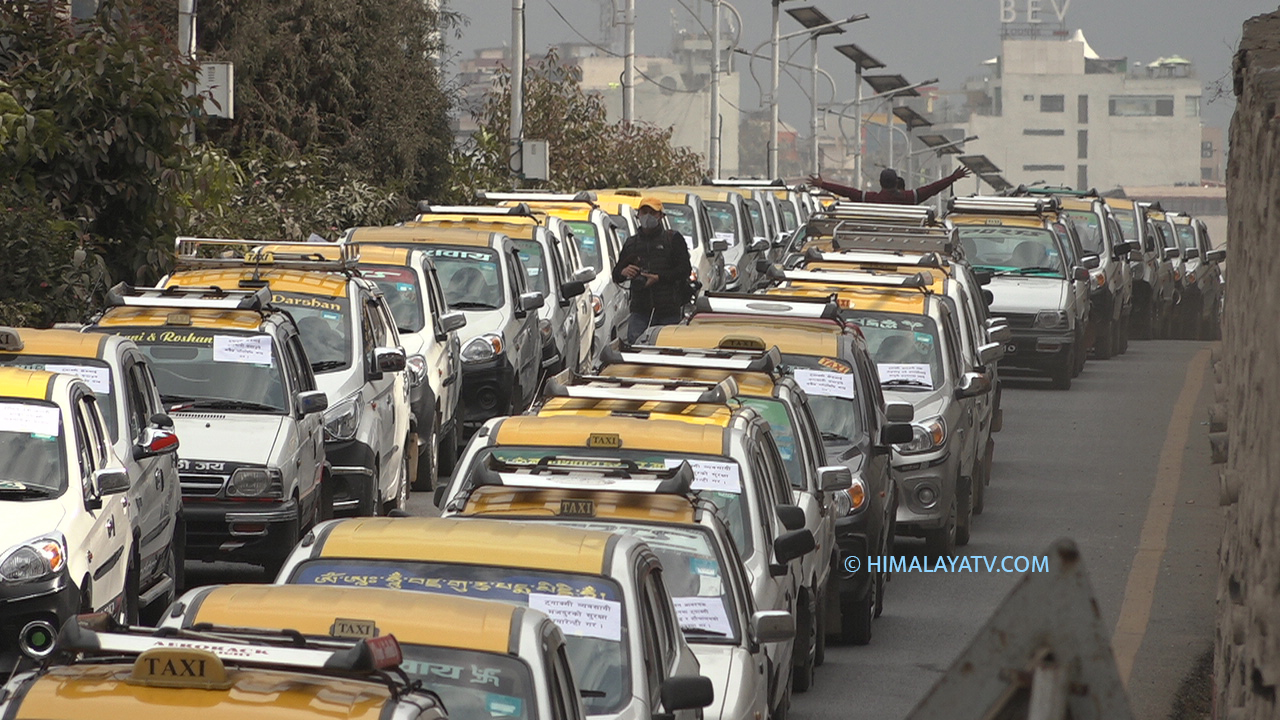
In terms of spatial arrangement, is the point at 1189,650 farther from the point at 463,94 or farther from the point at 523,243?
the point at 463,94

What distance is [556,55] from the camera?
160 ft

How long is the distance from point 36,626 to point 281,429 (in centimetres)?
371

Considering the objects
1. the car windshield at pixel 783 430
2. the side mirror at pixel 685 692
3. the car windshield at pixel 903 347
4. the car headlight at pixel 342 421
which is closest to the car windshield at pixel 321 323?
the car headlight at pixel 342 421

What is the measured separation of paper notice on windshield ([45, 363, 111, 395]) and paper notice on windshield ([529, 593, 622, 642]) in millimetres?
5004

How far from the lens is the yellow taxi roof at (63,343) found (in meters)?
11.5

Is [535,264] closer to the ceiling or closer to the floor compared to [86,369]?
closer to the ceiling

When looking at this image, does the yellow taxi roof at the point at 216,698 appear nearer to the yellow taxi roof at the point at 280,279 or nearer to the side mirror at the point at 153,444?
the side mirror at the point at 153,444

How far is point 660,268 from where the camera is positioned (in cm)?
1986

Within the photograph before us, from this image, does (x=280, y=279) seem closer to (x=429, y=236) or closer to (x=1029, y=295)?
(x=429, y=236)

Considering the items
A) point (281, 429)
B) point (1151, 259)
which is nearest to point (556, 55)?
point (1151, 259)

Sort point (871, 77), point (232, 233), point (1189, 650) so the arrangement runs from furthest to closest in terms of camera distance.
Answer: point (871, 77)
point (232, 233)
point (1189, 650)

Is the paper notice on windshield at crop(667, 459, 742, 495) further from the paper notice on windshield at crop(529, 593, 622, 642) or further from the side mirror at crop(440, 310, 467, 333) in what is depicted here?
the side mirror at crop(440, 310, 467, 333)

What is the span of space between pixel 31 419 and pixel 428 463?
23.8 ft

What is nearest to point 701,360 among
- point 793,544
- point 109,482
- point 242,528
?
point 793,544
